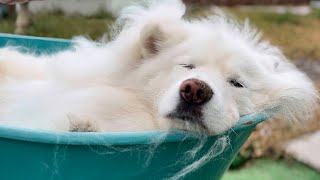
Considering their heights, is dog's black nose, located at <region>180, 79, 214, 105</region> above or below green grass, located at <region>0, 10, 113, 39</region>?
above

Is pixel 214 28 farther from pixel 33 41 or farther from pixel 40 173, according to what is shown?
pixel 33 41

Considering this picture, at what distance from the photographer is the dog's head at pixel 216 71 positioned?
1367 millimetres

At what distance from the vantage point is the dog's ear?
4.79ft

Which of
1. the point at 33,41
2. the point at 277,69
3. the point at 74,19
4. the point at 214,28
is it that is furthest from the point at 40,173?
the point at 74,19

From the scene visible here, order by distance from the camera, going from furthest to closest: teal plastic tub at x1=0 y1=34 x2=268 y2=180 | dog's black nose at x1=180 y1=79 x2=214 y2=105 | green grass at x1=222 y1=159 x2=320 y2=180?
green grass at x1=222 y1=159 x2=320 y2=180 → dog's black nose at x1=180 y1=79 x2=214 y2=105 → teal plastic tub at x1=0 y1=34 x2=268 y2=180

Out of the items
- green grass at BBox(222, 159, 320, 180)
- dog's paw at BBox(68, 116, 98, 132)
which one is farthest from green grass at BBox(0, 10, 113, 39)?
dog's paw at BBox(68, 116, 98, 132)

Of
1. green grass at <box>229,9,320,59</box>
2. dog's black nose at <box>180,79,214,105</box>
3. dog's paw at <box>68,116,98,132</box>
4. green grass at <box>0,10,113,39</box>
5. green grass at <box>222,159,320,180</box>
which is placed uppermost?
dog's black nose at <box>180,79,214,105</box>

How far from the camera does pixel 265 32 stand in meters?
5.13

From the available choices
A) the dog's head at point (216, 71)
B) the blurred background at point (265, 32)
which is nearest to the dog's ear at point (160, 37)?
the dog's head at point (216, 71)

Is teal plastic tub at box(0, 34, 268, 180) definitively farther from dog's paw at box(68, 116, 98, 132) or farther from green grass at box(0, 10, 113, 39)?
green grass at box(0, 10, 113, 39)

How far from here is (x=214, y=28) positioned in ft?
4.99

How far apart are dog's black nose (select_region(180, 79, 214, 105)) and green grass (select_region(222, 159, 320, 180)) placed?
1227 mm

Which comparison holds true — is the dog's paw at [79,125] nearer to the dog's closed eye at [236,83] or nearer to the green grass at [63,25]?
the dog's closed eye at [236,83]

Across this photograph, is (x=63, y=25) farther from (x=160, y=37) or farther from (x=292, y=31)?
(x=160, y=37)
